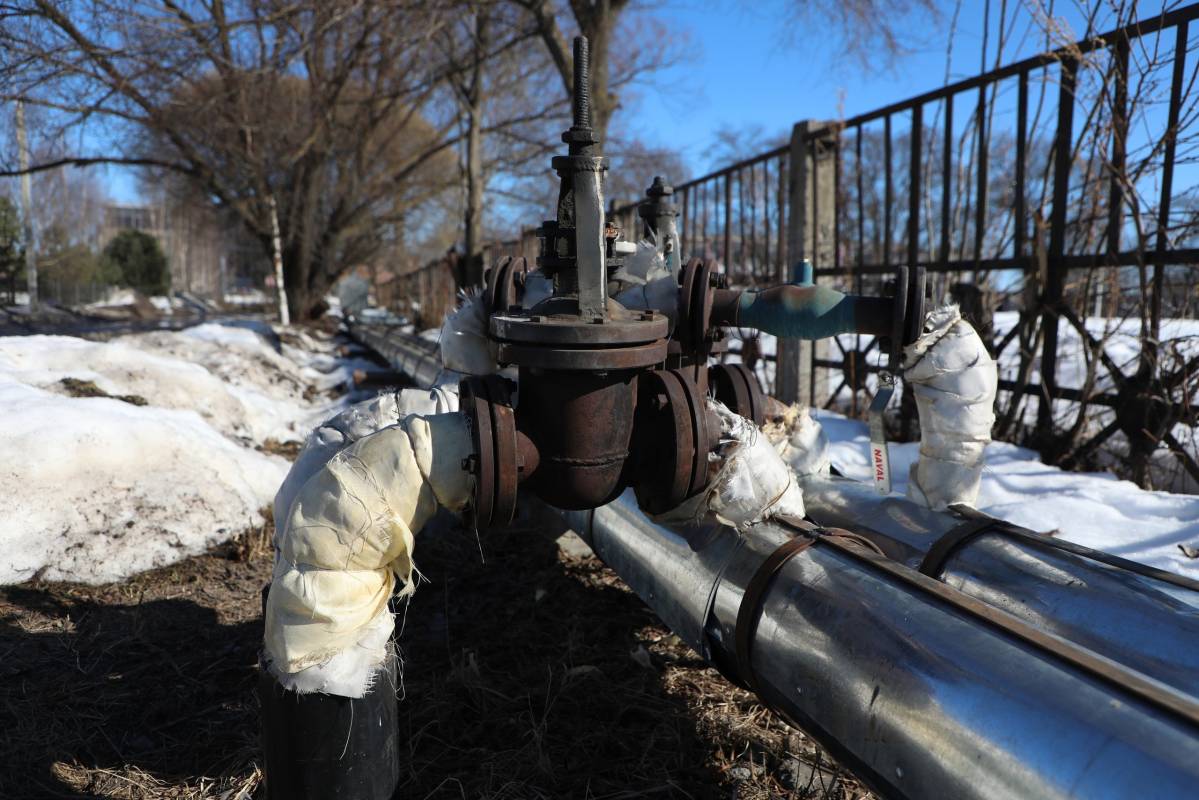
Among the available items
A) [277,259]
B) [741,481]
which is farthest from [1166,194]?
[277,259]

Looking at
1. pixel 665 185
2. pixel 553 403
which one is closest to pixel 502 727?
pixel 553 403

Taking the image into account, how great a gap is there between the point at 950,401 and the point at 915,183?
305 centimetres

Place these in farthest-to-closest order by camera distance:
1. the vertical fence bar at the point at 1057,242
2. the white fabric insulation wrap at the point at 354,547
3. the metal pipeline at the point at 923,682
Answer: the vertical fence bar at the point at 1057,242, the white fabric insulation wrap at the point at 354,547, the metal pipeline at the point at 923,682

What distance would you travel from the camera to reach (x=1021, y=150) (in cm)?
371

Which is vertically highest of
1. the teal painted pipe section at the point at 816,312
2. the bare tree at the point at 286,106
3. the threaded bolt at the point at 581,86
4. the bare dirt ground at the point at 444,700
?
the bare tree at the point at 286,106

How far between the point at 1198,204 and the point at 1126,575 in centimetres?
245

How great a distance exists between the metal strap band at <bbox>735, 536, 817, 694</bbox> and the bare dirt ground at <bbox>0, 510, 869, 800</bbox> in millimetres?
396

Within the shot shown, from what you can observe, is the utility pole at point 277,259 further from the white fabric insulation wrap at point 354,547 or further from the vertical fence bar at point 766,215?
the white fabric insulation wrap at point 354,547

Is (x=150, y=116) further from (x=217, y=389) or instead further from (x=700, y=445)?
(x=700, y=445)

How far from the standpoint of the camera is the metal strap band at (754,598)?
1.51m

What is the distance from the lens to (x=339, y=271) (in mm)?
21625

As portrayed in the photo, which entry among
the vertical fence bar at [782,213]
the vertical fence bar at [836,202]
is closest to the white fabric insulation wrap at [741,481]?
the vertical fence bar at [836,202]

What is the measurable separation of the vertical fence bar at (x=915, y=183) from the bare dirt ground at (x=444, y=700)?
2.76m

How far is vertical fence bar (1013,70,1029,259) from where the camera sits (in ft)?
12.0
